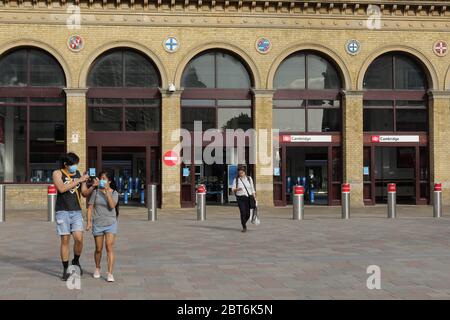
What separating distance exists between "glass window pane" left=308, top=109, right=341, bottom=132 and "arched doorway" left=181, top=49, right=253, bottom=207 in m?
2.49

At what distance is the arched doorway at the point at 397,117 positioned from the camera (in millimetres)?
24969

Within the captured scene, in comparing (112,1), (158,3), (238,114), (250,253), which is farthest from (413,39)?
(250,253)

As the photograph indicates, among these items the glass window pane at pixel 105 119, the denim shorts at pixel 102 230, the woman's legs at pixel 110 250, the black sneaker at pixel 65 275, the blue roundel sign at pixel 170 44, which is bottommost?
the black sneaker at pixel 65 275

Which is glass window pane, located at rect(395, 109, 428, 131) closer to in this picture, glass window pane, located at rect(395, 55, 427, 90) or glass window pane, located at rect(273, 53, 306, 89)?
glass window pane, located at rect(395, 55, 427, 90)

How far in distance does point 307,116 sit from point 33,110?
1066cm

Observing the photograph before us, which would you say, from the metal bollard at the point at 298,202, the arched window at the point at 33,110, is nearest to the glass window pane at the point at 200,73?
the arched window at the point at 33,110

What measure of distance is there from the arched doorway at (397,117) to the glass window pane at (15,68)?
13.4 meters

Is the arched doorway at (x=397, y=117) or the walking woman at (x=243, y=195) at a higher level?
the arched doorway at (x=397, y=117)

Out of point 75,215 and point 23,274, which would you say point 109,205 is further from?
point 23,274

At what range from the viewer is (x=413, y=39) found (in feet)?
81.6

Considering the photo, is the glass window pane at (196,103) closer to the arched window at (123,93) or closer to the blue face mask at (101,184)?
the arched window at (123,93)

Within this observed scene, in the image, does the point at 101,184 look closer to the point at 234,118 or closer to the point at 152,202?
the point at 152,202

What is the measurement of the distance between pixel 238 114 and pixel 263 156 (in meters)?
1.94

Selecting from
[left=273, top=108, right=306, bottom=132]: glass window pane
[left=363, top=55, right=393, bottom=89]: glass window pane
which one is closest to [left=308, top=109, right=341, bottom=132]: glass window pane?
[left=273, top=108, right=306, bottom=132]: glass window pane
